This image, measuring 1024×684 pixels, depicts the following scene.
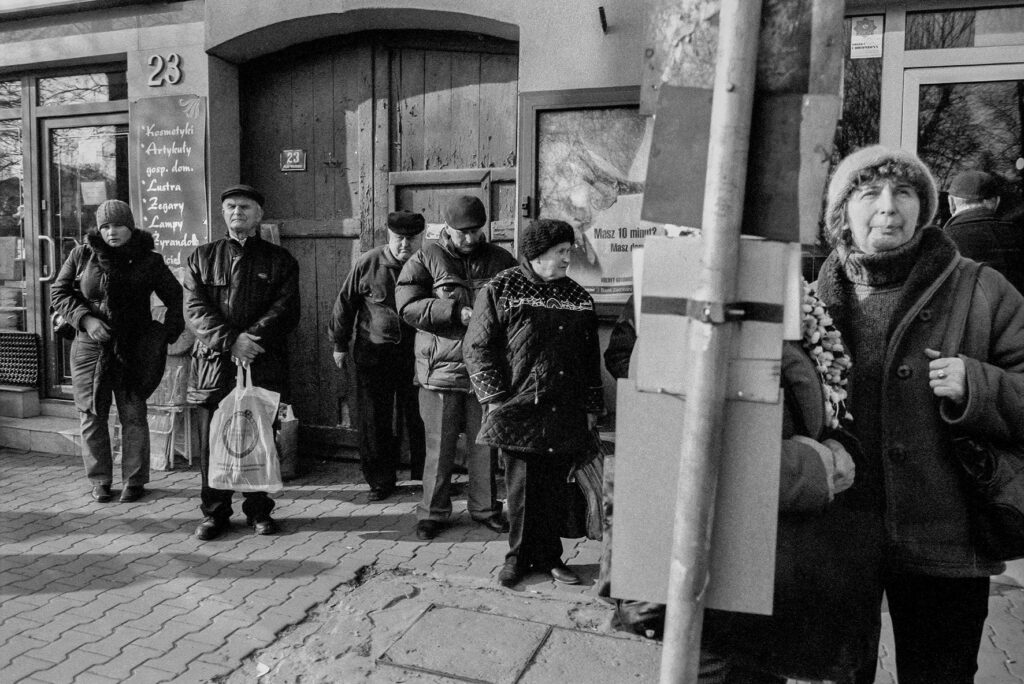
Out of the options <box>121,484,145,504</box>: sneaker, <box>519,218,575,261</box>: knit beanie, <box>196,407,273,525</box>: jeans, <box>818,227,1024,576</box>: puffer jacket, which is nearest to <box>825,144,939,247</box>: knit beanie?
<box>818,227,1024,576</box>: puffer jacket

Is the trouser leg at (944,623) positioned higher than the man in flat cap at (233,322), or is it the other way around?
the man in flat cap at (233,322)

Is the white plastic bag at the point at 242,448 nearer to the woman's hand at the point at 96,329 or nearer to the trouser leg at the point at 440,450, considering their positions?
the trouser leg at the point at 440,450

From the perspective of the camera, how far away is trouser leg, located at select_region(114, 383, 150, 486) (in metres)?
5.34

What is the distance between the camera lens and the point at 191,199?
6.06m

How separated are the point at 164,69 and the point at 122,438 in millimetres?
2850

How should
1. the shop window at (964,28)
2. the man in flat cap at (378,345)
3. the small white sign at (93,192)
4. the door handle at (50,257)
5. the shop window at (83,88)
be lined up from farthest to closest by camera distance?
the door handle at (50,257) → the small white sign at (93,192) → the shop window at (83,88) → the man in flat cap at (378,345) → the shop window at (964,28)

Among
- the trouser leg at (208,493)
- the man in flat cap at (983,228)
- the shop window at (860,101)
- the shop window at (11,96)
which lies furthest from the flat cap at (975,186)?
the shop window at (11,96)

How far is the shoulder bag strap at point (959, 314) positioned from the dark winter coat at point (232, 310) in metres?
3.63

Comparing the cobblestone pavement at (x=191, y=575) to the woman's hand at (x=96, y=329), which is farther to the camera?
the woman's hand at (x=96, y=329)

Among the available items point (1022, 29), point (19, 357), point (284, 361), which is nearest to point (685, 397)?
point (284, 361)

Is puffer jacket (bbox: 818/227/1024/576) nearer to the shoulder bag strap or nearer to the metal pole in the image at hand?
the shoulder bag strap

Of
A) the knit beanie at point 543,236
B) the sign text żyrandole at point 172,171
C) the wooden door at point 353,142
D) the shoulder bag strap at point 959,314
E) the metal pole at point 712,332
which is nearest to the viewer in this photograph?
the metal pole at point 712,332

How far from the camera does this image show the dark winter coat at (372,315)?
523 cm

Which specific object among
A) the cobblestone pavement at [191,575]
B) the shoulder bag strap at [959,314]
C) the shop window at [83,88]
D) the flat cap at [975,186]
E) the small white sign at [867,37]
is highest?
the shop window at [83,88]
